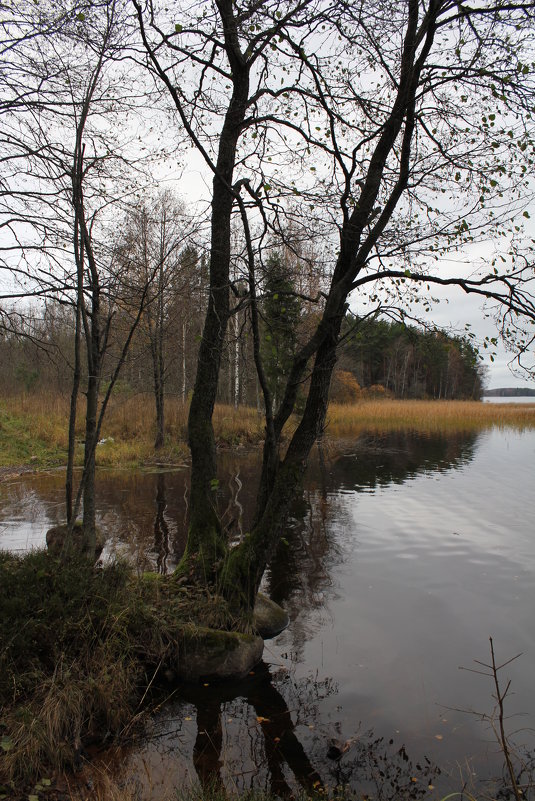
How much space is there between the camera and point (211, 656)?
5.37 m

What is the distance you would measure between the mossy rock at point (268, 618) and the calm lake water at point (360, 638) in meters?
0.14

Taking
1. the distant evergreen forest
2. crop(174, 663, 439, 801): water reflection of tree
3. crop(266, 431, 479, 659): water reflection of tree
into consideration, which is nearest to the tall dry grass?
crop(266, 431, 479, 659): water reflection of tree

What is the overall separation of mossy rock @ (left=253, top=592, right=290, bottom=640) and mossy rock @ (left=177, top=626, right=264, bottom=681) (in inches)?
33.2

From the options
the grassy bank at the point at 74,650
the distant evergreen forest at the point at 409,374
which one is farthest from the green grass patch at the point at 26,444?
the distant evergreen forest at the point at 409,374

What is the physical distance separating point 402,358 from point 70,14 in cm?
6350

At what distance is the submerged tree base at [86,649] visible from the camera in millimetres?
3912

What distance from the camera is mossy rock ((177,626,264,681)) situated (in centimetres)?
533

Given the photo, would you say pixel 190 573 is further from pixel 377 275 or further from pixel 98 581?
pixel 377 275

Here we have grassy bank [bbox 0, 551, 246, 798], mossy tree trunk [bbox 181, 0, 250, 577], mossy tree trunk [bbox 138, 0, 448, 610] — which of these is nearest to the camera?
grassy bank [bbox 0, 551, 246, 798]

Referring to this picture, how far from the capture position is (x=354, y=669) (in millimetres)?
5867

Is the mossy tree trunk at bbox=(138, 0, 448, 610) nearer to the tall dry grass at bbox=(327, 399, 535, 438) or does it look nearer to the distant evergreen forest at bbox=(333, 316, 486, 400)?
the tall dry grass at bbox=(327, 399, 535, 438)

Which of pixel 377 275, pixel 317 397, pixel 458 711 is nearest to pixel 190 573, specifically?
pixel 317 397

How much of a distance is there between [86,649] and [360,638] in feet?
11.1

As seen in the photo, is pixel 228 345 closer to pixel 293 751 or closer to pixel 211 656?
pixel 211 656
